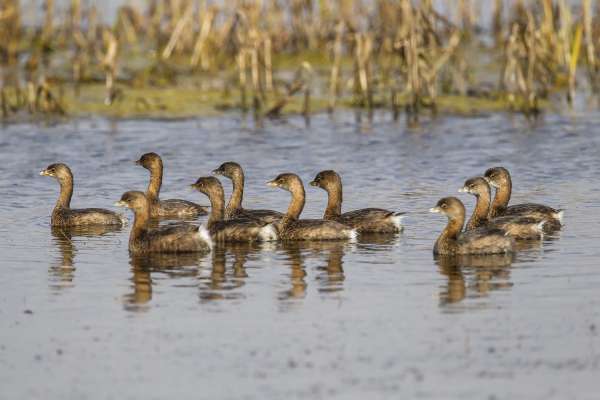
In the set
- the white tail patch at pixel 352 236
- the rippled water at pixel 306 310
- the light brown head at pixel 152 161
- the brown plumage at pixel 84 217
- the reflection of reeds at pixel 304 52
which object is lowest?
the rippled water at pixel 306 310

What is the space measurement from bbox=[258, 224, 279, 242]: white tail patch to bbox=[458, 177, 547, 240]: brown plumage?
2.12m

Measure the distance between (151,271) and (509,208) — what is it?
15.0ft

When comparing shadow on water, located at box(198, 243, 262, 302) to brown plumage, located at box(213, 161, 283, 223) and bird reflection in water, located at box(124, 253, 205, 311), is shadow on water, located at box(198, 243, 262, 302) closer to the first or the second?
bird reflection in water, located at box(124, 253, 205, 311)

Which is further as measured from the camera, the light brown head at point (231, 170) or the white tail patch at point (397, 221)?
the light brown head at point (231, 170)

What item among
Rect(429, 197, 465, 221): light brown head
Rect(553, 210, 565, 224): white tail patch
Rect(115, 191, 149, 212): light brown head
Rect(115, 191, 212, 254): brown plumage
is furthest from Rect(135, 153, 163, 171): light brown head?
Rect(553, 210, 565, 224): white tail patch

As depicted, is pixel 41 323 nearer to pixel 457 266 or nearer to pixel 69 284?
pixel 69 284

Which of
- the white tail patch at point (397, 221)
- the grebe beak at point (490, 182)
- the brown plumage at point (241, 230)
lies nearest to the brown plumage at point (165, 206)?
the brown plumage at point (241, 230)

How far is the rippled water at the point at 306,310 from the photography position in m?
8.84

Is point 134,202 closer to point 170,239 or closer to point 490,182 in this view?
point 170,239

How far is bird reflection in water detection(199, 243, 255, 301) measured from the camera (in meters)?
11.4

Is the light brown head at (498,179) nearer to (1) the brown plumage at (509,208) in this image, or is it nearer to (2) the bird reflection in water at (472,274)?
(1) the brown plumage at (509,208)

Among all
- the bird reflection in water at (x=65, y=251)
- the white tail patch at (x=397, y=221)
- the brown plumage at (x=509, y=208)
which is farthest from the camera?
the white tail patch at (x=397, y=221)

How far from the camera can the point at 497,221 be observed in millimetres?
14438

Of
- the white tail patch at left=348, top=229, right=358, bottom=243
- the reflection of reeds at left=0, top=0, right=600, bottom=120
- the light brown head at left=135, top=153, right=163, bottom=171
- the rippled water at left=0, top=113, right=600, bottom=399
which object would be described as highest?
the reflection of reeds at left=0, top=0, right=600, bottom=120
